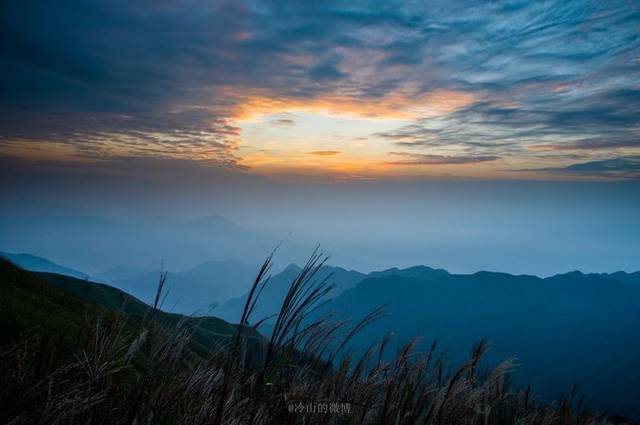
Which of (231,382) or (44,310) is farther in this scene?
(44,310)

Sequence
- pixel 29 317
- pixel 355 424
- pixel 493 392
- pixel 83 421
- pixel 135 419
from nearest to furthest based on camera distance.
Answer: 1. pixel 135 419
2. pixel 83 421
3. pixel 355 424
4. pixel 493 392
5. pixel 29 317

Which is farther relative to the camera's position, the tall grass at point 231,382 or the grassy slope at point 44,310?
the grassy slope at point 44,310

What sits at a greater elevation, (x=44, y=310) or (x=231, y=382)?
(x=231, y=382)

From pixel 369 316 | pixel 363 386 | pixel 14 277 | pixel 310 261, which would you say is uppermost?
pixel 310 261

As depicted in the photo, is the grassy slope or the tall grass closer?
the tall grass

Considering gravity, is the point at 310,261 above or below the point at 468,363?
above

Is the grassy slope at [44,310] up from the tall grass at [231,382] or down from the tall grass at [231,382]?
down

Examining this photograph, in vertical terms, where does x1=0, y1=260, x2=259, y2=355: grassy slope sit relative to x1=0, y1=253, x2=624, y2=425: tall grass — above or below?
below

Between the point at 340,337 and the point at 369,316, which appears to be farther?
the point at 340,337

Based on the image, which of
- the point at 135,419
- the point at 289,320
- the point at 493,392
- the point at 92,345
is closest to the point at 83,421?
the point at 135,419

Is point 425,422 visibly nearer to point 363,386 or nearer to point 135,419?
point 363,386

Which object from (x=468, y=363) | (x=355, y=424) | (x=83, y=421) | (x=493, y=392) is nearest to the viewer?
(x=83, y=421)

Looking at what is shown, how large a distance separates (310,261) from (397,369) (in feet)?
6.48

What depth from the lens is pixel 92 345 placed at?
354 centimetres
